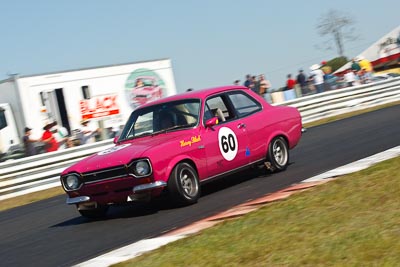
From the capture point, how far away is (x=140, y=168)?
312 inches

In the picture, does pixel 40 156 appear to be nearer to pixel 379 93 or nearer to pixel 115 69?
pixel 115 69

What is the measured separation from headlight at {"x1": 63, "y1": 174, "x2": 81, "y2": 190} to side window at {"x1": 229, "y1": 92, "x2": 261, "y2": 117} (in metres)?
2.60

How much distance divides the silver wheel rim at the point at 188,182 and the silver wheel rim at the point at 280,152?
1.95m

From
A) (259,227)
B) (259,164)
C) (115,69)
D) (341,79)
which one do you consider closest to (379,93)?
(341,79)

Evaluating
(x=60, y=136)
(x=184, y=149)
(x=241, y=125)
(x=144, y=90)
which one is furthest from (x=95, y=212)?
(x=144, y=90)

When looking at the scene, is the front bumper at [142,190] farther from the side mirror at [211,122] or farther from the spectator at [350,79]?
the spectator at [350,79]

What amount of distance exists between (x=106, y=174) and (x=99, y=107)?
48.9 feet

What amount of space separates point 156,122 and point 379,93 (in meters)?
17.9

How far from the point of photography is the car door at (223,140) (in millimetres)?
8852

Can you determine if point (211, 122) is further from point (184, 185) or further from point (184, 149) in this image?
point (184, 185)

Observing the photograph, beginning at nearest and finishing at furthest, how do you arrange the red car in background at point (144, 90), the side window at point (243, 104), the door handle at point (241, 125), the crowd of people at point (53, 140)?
the door handle at point (241, 125) → the side window at point (243, 104) → the crowd of people at point (53, 140) → the red car in background at point (144, 90)

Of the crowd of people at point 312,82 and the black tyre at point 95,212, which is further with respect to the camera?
the crowd of people at point 312,82

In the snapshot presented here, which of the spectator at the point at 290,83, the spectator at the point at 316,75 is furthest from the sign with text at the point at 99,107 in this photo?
the spectator at the point at 316,75

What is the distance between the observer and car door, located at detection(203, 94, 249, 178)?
Result: 8852 millimetres
